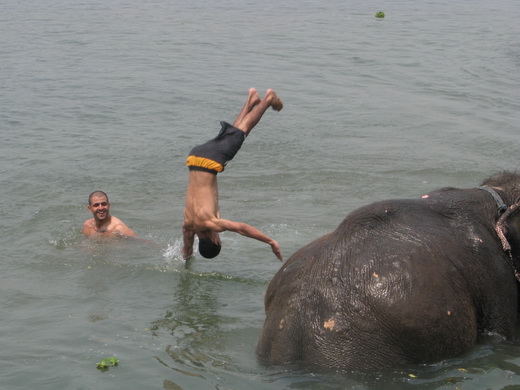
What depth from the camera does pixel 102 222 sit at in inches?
418

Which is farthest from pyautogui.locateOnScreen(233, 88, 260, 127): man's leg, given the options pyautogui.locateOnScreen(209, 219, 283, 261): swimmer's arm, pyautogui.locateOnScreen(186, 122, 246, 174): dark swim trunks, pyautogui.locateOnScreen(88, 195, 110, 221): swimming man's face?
pyautogui.locateOnScreen(88, 195, 110, 221): swimming man's face

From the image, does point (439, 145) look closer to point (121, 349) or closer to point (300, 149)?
point (300, 149)

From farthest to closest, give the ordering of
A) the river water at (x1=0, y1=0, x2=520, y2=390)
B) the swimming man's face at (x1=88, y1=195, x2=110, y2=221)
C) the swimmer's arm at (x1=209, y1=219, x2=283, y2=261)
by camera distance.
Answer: the swimming man's face at (x1=88, y1=195, x2=110, y2=221), the swimmer's arm at (x1=209, y1=219, x2=283, y2=261), the river water at (x1=0, y1=0, x2=520, y2=390)

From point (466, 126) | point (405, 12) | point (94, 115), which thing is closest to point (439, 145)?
point (466, 126)

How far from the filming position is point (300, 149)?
13.7 m

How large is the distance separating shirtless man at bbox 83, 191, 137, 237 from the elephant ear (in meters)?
5.39

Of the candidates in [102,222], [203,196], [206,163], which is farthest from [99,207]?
[206,163]

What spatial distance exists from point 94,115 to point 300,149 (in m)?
4.34

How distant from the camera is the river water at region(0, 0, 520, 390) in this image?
6.50 meters

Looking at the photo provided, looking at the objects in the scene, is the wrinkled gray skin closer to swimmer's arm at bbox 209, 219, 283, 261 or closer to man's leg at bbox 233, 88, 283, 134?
swimmer's arm at bbox 209, 219, 283, 261

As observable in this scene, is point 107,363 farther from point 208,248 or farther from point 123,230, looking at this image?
point 123,230

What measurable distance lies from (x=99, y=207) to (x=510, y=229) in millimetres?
5835

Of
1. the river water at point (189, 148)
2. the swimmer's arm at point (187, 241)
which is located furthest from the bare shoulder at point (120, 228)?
the swimmer's arm at point (187, 241)

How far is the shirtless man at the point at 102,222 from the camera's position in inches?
411
